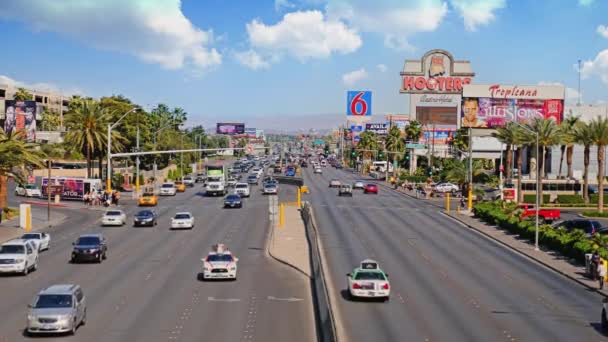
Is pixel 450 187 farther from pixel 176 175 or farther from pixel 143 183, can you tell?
pixel 176 175

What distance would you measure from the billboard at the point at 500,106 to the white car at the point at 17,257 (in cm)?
10156

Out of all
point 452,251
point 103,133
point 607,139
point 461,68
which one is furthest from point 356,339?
point 461,68

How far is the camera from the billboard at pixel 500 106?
13312 cm

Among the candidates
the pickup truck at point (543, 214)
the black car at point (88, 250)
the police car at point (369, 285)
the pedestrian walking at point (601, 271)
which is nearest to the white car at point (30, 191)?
the black car at point (88, 250)

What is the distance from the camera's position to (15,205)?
84.2 meters

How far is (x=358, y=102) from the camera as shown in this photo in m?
198

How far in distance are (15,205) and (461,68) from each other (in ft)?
335

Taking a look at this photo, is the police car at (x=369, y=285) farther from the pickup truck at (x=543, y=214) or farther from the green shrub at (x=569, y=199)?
the green shrub at (x=569, y=199)

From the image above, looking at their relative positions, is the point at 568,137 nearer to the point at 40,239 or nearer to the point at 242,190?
the point at 242,190

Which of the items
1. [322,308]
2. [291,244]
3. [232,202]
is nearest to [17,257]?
[322,308]

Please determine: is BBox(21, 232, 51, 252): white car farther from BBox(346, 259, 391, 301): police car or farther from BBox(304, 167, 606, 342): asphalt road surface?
BBox(346, 259, 391, 301): police car

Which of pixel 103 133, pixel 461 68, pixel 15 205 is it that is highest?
pixel 461 68

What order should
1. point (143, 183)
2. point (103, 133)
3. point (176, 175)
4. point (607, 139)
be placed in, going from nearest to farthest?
point (607, 139), point (103, 133), point (143, 183), point (176, 175)

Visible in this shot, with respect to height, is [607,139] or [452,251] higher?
[607,139]
